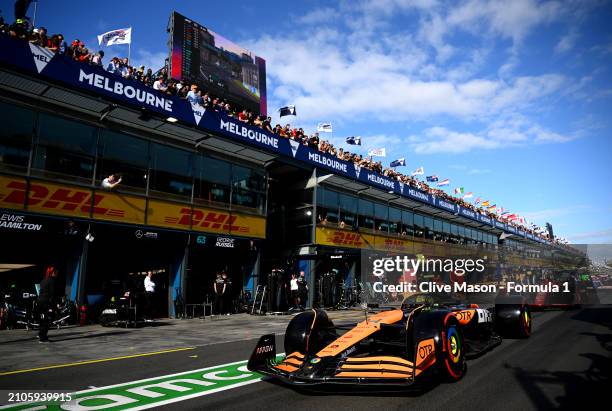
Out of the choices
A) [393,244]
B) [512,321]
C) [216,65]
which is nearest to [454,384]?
[512,321]

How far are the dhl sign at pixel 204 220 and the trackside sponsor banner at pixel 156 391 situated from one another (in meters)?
9.98

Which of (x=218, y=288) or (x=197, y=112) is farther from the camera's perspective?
(x=218, y=288)

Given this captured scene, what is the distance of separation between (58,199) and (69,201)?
32cm

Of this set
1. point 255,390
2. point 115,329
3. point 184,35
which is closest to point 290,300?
point 115,329

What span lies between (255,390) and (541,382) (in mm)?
3814

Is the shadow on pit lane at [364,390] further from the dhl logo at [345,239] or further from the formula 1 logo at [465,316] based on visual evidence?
the dhl logo at [345,239]

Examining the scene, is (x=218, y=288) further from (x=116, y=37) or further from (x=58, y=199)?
(x=116, y=37)

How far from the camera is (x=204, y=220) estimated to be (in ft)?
55.8

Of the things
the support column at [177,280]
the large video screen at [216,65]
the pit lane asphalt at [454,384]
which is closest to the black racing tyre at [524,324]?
the pit lane asphalt at [454,384]

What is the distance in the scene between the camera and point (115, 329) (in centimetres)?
1208

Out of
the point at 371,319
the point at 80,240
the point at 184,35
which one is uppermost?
the point at 184,35

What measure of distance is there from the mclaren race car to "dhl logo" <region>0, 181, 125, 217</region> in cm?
1000

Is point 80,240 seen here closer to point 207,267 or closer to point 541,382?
point 207,267

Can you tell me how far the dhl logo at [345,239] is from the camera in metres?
22.5
